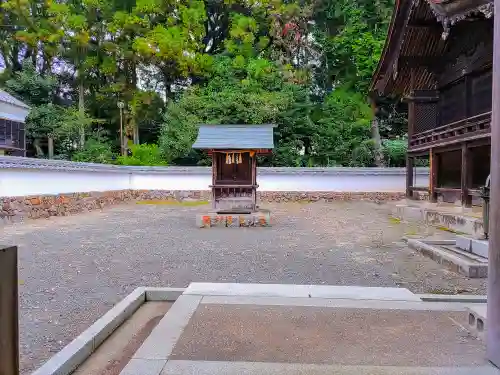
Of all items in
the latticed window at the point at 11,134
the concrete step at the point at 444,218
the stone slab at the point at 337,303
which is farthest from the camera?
the latticed window at the point at 11,134

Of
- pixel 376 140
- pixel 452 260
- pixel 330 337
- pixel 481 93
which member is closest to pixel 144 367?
pixel 330 337

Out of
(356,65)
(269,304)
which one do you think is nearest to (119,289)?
(269,304)

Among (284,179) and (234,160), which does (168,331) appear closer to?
(234,160)

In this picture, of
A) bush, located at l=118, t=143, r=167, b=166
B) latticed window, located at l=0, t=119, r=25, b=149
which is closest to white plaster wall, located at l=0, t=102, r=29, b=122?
latticed window, located at l=0, t=119, r=25, b=149

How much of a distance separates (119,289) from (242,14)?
23074mm

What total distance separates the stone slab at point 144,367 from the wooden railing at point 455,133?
8527 millimetres

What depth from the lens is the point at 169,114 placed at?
2042cm

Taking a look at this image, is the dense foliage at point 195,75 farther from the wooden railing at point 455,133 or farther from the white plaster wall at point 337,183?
the wooden railing at point 455,133

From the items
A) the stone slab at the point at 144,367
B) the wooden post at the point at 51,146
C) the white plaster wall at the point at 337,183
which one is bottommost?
the stone slab at the point at 144,367

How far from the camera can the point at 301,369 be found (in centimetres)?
231

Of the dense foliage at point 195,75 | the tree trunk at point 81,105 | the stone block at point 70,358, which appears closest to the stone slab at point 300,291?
the stone block at point 70,358

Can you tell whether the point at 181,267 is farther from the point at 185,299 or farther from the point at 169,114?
the point at 169,114

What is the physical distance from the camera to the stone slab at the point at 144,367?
2311 mm

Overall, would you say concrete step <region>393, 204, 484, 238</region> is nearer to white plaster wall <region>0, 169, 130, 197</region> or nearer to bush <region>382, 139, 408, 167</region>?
bush <region>382, 139, 408, 167</region>
